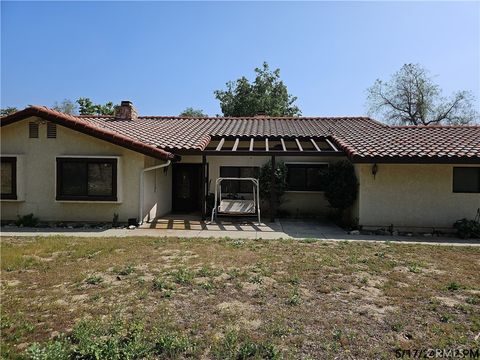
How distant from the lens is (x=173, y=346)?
345 centimetres

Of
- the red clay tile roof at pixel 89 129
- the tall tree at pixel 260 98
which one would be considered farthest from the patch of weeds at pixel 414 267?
the tall tree at pixel 260 98

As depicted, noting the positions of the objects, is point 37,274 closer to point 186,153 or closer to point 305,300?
point 305,300

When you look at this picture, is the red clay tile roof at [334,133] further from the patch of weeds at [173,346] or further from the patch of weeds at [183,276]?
the patch of weeds at [173,346]

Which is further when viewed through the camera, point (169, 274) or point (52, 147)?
point (52, 147)

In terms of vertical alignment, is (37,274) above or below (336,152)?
below

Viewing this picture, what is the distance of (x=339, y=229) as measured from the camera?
11203mm

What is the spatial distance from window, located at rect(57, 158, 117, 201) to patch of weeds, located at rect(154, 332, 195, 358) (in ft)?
26.7

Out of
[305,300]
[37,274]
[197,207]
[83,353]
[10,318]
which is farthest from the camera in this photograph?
[197,207]

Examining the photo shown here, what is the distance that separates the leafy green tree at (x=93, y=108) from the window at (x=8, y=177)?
32.4m

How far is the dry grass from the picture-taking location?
3771 mm

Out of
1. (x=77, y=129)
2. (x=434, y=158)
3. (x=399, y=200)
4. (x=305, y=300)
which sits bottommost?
(x=305, y=300)

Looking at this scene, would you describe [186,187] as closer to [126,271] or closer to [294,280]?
[126,271]

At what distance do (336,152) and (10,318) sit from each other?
10.5 meters

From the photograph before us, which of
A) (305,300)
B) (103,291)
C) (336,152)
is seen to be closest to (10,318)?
(103,291)
